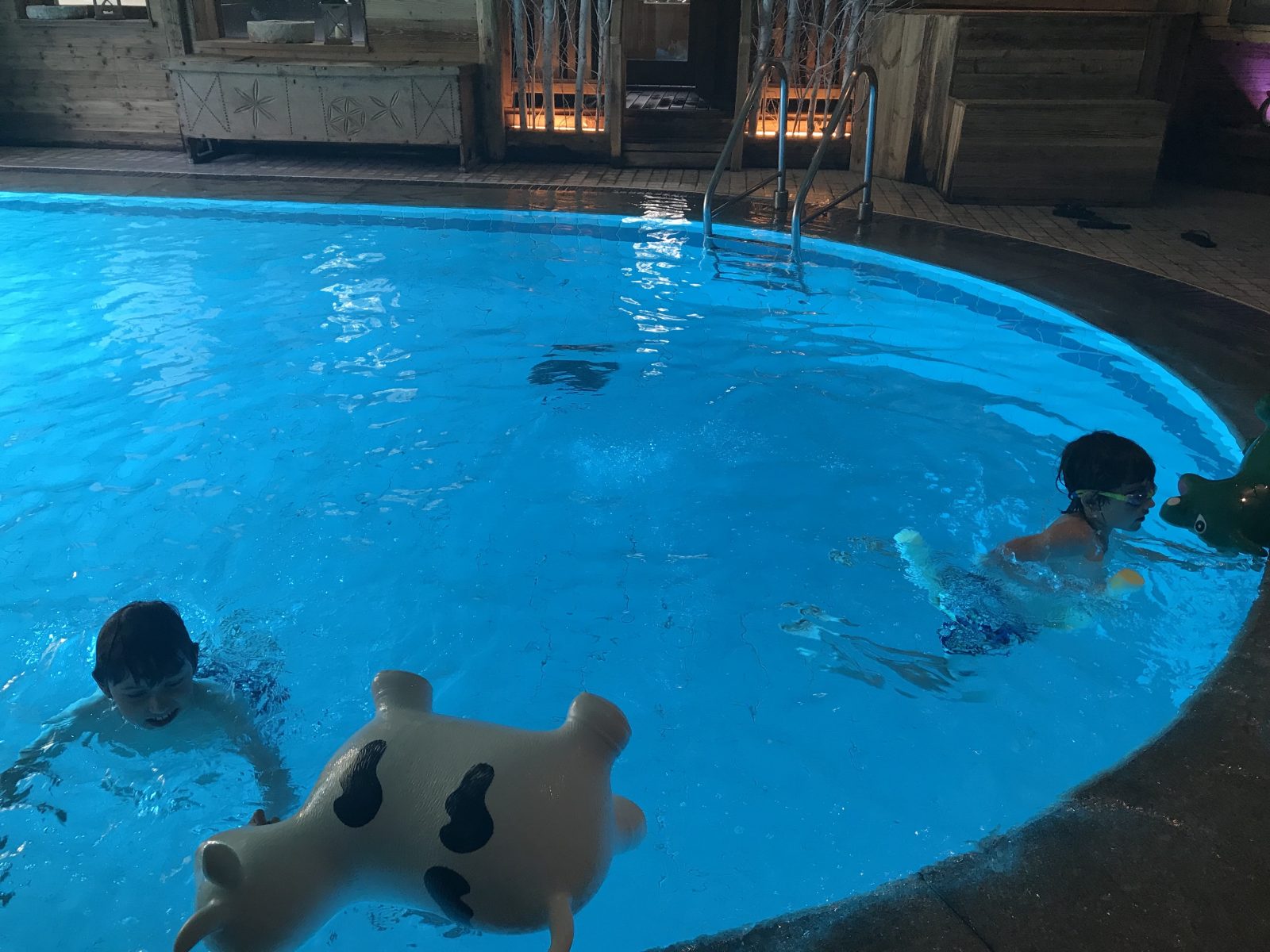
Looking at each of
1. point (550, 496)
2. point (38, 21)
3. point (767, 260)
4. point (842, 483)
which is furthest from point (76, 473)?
point (38, 21)

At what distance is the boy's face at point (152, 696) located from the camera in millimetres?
2074

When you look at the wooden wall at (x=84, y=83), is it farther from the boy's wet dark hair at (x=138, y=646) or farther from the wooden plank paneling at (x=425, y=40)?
the boy's wet dark hair at (x=138, y=646)

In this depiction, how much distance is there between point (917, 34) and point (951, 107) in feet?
2.63

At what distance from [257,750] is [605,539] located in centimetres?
145

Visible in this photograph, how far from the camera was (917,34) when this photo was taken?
25.3 feet

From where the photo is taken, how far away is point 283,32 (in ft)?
33.6

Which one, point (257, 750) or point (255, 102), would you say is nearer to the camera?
point (257, 750)

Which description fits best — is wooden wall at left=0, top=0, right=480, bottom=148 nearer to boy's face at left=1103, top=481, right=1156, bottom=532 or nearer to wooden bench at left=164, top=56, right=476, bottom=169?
wooden bench at left=164, top=56, right=476, bottom=169

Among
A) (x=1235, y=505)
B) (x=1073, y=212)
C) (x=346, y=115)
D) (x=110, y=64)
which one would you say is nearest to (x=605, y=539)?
(x=1235, y=505)

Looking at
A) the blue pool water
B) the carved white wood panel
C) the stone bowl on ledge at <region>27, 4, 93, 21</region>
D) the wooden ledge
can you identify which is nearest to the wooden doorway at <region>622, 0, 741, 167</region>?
the carved white wood panel

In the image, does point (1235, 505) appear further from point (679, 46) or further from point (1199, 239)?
point (679, 46)

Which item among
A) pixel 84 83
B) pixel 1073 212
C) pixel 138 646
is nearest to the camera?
pixel 138 646

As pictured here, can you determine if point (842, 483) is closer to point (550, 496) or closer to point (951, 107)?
point (550, 496)

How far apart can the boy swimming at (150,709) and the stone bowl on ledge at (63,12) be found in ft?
30.5
